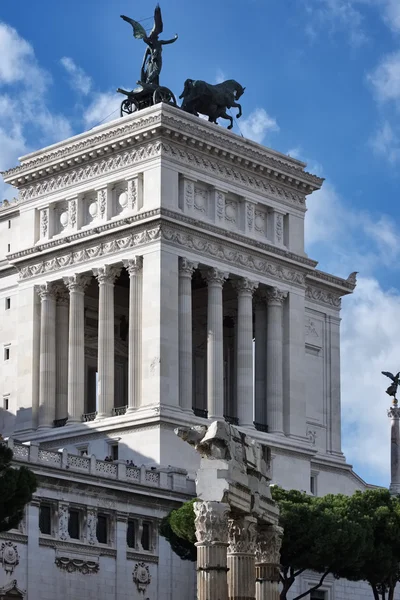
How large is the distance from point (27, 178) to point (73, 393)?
14.7 m

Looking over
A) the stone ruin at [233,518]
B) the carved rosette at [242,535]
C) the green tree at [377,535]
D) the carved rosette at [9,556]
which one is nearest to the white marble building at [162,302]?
the green tree at [377,535]

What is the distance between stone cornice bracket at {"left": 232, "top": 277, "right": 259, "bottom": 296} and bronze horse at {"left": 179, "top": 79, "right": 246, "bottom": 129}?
10.5 metres

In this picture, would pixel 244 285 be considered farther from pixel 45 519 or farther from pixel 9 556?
pixel 9 556

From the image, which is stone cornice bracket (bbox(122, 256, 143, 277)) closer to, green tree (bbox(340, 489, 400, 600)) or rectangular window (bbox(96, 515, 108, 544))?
rectangular window (bbox(96, 515, 108, 544))

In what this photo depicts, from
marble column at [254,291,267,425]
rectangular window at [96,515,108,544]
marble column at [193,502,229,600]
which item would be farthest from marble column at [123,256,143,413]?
marble column at [193,502,229,600]

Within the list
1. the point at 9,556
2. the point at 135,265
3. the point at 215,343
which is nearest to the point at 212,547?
the point at 9,556

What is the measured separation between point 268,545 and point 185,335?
139 feet

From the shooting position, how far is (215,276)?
370 feet

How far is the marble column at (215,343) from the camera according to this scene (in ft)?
365

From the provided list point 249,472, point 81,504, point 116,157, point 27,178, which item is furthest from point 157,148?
point 249,472

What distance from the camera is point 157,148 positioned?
111m

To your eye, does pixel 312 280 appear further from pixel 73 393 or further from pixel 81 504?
pixel 81 504

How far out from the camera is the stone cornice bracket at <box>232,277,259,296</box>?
115 metres

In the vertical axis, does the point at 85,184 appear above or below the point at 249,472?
above
